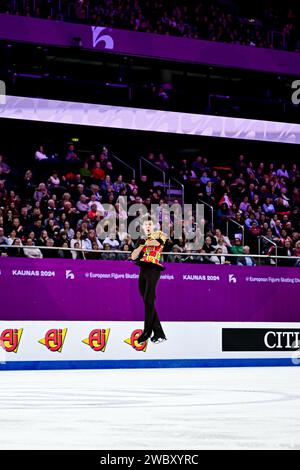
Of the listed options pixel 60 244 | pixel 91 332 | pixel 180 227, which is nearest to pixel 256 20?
pixel 180 227

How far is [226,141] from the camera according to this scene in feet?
107

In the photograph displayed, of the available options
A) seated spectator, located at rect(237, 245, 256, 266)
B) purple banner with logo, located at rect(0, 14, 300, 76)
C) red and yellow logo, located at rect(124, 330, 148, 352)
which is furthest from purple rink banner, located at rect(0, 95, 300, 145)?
red and yellow logo, located at rect(124, 330, 148, 352)

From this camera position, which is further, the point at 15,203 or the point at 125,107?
the point at 125,107

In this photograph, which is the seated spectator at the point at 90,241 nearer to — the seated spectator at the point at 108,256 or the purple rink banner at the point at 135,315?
the seated spectator at the point at 108,256

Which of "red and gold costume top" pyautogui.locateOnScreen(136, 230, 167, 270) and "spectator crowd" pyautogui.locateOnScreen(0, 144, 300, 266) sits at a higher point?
"spectator crowd" pyautogui.locateOnScreen(0, 144, 300, 266)

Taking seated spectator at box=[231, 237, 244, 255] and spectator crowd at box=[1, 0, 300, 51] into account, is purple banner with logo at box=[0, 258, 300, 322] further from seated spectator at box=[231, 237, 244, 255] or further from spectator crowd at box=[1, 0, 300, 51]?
spectator crowd at box=[1, 0, 300, 51]

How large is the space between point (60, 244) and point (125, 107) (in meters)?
8.81

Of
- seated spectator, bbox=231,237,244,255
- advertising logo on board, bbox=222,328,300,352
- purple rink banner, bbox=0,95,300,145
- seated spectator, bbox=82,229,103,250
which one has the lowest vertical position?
advertising logo on board, bbox=222,328,300,352

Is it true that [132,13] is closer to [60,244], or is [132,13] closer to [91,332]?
[60,244]

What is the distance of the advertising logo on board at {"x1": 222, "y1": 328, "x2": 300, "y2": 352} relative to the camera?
19.8 m

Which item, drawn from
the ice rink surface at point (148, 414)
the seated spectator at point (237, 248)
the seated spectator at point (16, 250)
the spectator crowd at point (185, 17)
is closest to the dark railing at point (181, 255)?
the seated spectator at point (16, 250)

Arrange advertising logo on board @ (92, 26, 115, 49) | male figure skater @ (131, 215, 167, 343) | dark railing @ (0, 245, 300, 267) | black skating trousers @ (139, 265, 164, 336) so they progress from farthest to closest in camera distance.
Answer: advertising logo on board @ (92, 26, 115, 49) → dark railing @ (0, 245, 300, 267) → black skating trousers @ (139, 265, 164, 336) → male figure skater @ (131, 215, 167, 343)

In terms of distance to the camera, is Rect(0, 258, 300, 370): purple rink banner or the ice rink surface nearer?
the ice rink surface

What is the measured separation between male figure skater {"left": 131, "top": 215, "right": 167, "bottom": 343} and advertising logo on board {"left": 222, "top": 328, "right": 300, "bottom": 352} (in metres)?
3.23
